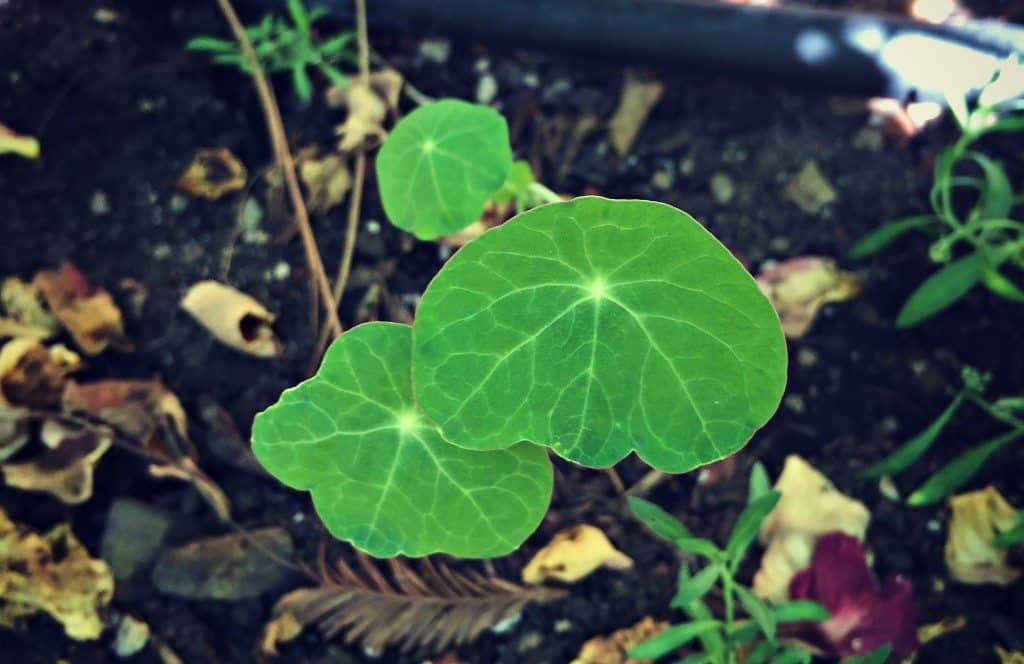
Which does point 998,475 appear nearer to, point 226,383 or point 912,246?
point 912,246

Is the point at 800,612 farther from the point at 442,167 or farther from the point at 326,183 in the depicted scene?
the point at 326,183

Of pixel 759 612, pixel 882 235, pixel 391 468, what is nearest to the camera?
pixel 391 468

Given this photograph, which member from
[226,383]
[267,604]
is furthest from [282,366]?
[267,604]

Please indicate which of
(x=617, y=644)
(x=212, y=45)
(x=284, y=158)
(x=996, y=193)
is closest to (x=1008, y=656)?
(x=617, y=644)

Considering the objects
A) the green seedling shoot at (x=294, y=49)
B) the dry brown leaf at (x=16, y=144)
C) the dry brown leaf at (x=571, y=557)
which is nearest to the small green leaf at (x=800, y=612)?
the dry brown leaf at (x=571, y=557)

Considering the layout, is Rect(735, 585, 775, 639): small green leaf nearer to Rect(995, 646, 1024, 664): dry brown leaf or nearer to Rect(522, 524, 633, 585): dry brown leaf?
Rect(522, 524, 633, 585): dry brown leaf

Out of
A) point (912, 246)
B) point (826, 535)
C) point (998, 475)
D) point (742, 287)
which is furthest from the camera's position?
point (912, 246)

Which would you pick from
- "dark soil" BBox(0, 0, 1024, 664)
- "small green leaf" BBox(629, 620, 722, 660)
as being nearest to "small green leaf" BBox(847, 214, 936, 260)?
"dark soil" BBox(0, 0, 1024, 664)
